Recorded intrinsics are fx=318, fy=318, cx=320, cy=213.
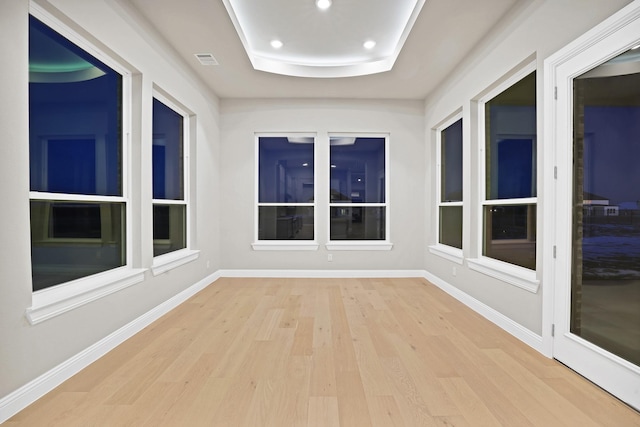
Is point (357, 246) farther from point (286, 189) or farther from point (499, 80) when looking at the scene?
point (499, 80)

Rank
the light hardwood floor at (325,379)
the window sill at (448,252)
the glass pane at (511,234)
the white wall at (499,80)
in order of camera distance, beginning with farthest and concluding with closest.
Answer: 1. the window sill at (448,252)
2. the glass pane at (511,234)
3. the white wall at (499,80)
4. the light hardwood floor at (325,379)

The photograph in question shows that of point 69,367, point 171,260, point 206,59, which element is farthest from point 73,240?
point 206,59

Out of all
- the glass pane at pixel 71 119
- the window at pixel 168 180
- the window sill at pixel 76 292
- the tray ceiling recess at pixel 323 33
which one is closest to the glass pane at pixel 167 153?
the window at pixel 168 180

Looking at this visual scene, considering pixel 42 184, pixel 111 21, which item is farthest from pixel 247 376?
pixel 111 21

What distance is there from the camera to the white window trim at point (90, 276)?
2037 mm

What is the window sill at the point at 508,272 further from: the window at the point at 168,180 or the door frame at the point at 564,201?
the window at the point at 168,180

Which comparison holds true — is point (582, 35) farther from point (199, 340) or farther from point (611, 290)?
point (199, 340)

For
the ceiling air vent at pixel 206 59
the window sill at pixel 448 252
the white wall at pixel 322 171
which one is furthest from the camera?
the white wall at pixel 322 171

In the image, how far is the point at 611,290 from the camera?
2.07 meters

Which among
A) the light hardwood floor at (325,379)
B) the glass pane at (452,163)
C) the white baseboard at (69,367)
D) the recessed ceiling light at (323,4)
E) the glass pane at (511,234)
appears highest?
the recessed ceiling light at (323,4)

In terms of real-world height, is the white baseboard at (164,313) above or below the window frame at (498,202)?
below

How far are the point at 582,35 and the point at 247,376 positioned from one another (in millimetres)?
3224

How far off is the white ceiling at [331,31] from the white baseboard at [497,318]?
2813 millimetres

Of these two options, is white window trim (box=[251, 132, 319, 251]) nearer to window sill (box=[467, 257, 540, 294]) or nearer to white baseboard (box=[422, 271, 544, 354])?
white baseboard (box=[422, 271, 544, 354])
